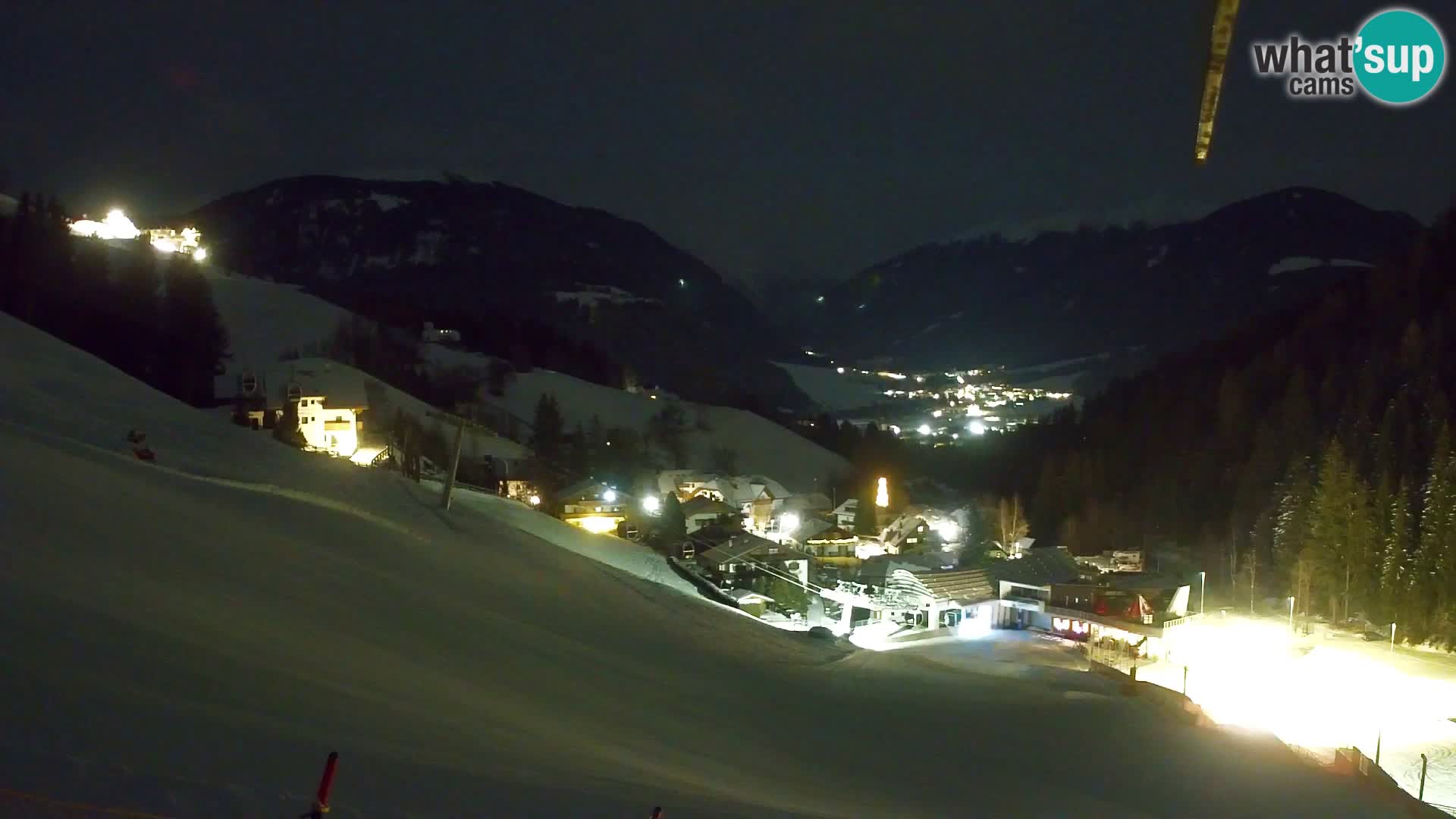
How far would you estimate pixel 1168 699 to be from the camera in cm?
1532

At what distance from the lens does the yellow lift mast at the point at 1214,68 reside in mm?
7367

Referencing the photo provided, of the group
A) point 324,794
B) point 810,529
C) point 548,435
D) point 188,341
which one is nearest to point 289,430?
point 188,341

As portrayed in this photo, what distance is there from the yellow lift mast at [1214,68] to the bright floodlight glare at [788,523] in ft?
132

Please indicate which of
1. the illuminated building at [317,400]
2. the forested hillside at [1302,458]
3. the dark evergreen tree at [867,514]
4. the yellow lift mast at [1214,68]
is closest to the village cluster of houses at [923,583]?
the dark evergreen tree at [867,514]

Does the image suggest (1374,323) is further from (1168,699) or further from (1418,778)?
(1168,699)

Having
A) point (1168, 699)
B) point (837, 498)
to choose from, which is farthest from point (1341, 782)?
point (837, 498)

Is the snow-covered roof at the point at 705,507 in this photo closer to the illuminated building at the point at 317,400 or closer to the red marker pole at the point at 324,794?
the illuminated building at the point at 317,400

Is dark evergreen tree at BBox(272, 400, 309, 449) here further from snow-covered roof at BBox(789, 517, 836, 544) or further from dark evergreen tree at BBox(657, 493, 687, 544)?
snow-covered roof at BBox(789, 517, 836, 544)

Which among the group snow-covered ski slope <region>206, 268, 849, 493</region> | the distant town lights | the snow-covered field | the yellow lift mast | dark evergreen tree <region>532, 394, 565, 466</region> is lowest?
dark evergreen tree <region>532, 394, 565, 466</region>

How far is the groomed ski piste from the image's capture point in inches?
207

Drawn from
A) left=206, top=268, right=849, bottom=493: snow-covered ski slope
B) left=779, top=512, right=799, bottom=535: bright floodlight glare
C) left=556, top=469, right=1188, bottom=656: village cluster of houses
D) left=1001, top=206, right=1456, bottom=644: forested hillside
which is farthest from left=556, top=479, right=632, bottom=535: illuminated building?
left=1001, top=206, right=1456, bottom=644: forested hillside

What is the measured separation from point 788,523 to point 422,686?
42.4 m

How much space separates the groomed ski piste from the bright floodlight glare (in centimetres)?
3007

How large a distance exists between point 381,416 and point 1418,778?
147ft
